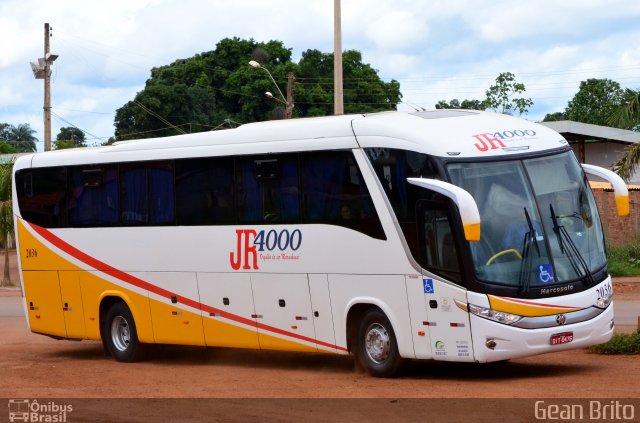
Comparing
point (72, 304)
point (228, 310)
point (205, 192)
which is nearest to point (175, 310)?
point (228, 310)

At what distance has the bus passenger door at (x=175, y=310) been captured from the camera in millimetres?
18062

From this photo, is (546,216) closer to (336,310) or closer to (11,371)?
(336,310)

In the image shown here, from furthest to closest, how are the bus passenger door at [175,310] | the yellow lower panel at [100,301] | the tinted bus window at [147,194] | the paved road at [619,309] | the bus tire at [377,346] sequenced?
the paved road at [619,309], the yellow lower panel at [100,301], the tinted bus window at [147,194], the bus passenger door at [175,310], the bus tire at [377,346]

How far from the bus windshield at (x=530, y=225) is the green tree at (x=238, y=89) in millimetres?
53154

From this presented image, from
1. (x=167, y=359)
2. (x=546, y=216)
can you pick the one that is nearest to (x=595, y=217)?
(x=546, y=216)

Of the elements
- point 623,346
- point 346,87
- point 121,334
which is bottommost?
point 623,346

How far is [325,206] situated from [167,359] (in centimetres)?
535

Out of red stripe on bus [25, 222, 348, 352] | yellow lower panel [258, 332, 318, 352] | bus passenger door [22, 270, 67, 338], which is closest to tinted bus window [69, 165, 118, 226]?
red stripe on bus [25, 222, 348, 352]

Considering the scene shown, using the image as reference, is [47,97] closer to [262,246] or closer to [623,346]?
[262,246]

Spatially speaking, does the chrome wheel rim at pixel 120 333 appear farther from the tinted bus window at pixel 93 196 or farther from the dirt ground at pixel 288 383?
the tinted bus window at pixel 93 196

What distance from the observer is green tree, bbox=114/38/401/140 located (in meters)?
67.6

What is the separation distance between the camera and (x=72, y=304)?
2019 cm

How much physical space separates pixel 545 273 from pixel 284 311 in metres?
4.08

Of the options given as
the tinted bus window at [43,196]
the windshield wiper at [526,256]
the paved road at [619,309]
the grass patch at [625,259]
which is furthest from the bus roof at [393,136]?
the grass patch at [625,259]
